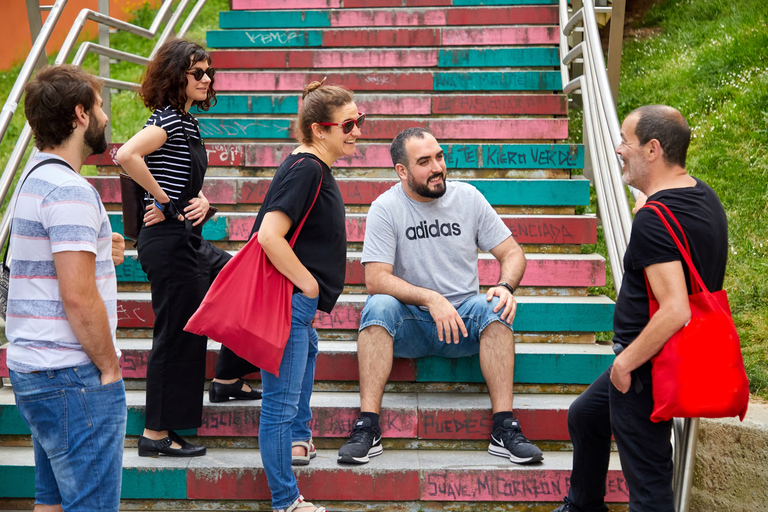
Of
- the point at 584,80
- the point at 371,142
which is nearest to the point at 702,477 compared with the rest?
the point at 584,80

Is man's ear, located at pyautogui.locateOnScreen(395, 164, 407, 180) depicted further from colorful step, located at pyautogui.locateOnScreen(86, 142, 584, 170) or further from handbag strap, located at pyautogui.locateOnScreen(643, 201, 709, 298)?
handbag strap, located at pyautogui.locateOnScreen(643, 201, 709, 298)

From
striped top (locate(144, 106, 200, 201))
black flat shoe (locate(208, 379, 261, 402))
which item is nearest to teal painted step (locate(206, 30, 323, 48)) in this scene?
striped top (locate(144, 106, 200, 201))

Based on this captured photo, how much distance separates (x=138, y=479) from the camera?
3.03 metres

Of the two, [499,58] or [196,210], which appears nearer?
[196,210]

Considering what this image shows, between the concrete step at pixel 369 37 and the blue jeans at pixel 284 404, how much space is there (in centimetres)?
391

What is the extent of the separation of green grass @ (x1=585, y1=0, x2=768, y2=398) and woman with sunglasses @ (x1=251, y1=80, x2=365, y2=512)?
90.6 inches

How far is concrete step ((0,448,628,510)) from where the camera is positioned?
2.97 metres

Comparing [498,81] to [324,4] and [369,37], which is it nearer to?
[369,37]

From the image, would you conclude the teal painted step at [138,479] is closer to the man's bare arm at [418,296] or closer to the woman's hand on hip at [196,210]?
the woman's hand on hip at [196,210]

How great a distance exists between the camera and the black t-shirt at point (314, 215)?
249 centimetres

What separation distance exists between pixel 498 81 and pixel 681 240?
3581 millimetres

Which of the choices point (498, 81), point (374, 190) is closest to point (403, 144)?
point (374, 190)

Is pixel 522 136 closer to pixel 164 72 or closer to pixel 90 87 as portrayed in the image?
pixel 164 72

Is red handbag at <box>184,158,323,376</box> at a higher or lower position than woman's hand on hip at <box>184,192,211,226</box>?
lower
